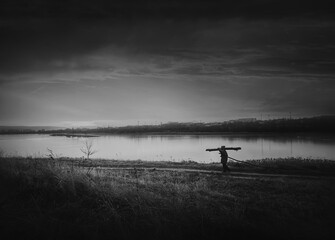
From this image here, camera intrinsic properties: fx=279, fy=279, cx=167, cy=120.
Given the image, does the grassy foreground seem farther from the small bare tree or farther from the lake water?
the small bare tree

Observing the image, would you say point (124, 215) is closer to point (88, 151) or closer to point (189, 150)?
point (88, 151)

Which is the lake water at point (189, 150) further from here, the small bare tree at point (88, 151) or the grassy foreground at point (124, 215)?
the grassy foreground at point (124, 215)

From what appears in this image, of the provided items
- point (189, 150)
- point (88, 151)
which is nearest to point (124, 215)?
point (88, 151)

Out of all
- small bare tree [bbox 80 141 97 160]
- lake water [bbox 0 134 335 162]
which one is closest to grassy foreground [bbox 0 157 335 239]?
lake water [bbox 0 134 335 162]

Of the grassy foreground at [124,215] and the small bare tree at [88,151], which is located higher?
the grassy foreground at [124,215]

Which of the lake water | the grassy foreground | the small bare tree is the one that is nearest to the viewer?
the grassy foreground

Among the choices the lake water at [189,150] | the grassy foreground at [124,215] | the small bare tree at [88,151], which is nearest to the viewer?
the grassy foreground at [124,215]

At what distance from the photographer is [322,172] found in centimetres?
1877

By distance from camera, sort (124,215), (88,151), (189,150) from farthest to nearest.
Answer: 1. (189,150)
2. (88,151)
3. (124,215)

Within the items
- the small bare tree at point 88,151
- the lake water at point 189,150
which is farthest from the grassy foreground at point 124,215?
the small bare tree at point 88,151

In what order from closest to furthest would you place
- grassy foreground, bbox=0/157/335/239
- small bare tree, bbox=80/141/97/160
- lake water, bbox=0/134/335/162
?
1. grassy foreground, bbox=0/157/335/239
2. small bare tree, bbox=80/141/97/160
3. lake water, bbox=0/134/335/162

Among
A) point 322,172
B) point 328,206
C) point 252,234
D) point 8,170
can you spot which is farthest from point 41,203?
point 322,172

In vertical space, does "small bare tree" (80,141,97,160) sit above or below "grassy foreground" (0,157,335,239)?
below

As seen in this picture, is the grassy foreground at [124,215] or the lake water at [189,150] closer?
the grassy foreground at [124,215]
